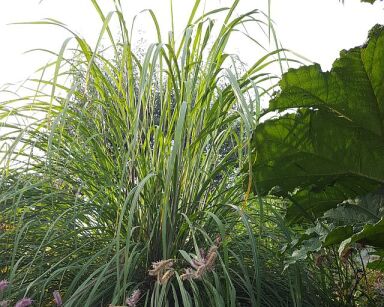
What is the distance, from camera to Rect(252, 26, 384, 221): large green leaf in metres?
1.57

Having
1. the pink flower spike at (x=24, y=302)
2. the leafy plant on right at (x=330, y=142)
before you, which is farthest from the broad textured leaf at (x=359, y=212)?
the pink flower spike at (x=24, y=302)

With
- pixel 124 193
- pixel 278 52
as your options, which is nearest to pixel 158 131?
pixel 124 193

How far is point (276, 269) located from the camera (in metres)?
2.00

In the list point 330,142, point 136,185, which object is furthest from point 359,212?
point 136,185

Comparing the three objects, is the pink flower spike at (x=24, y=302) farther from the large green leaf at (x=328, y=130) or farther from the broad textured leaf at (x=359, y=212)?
the broad textured leaf at (x=359, y=212)

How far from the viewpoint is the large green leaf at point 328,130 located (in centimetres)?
157

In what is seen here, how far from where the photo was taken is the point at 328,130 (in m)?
1.69

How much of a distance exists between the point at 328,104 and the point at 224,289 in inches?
27.5

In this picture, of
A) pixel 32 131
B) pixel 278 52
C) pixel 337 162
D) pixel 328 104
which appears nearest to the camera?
pixel 328 104

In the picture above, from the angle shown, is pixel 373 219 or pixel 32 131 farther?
pixel 32 131

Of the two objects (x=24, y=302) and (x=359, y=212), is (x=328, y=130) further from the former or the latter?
(x=24, y=302)

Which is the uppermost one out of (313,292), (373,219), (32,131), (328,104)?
(32,131)

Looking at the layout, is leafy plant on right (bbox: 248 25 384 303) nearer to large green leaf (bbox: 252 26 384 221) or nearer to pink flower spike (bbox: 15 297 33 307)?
large green leaf (bbox: 252 26 384 221)

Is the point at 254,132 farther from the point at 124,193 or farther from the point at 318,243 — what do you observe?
the point at 124,193
